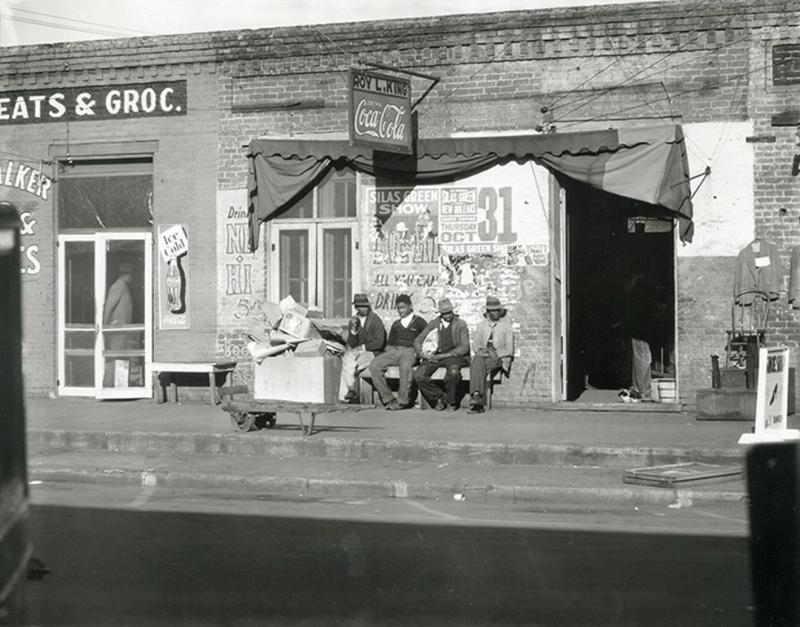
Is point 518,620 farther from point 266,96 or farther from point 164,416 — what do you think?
point 266,96

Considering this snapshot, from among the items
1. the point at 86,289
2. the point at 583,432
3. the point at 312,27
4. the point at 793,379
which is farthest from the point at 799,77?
the point at 86,289

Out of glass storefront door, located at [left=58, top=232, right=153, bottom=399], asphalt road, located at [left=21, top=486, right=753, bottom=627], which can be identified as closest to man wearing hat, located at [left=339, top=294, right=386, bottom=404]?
glass storefront door, located at [left=58, top=232, right=153, bottom=399]

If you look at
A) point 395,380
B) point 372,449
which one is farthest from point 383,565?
point 395,380

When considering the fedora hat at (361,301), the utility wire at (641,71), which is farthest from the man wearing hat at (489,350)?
the utility wire at (641,71)

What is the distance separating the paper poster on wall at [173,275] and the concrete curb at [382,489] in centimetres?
584

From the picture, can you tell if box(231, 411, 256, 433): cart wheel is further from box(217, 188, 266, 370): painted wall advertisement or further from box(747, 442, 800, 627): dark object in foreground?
box(747, 442, 800, 627): dark object in foreground

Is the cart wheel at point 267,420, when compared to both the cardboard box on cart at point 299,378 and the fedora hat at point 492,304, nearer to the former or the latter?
the cardboard box on cart at point 299,378

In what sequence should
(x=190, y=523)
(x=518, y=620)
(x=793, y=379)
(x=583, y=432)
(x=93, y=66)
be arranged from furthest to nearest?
(x=93, y=66), (x=793, y=379), (x=583, y=432), (x=190, y=523), (x=518, y=620)

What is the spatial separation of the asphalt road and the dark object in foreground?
158 millimetres

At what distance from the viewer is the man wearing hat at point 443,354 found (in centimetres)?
1580

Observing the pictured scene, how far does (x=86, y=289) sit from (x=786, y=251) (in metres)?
10.6

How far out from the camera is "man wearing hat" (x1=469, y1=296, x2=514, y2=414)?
50.9ft

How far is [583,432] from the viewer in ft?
43.6

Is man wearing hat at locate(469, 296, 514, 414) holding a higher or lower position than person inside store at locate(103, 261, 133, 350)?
lower
